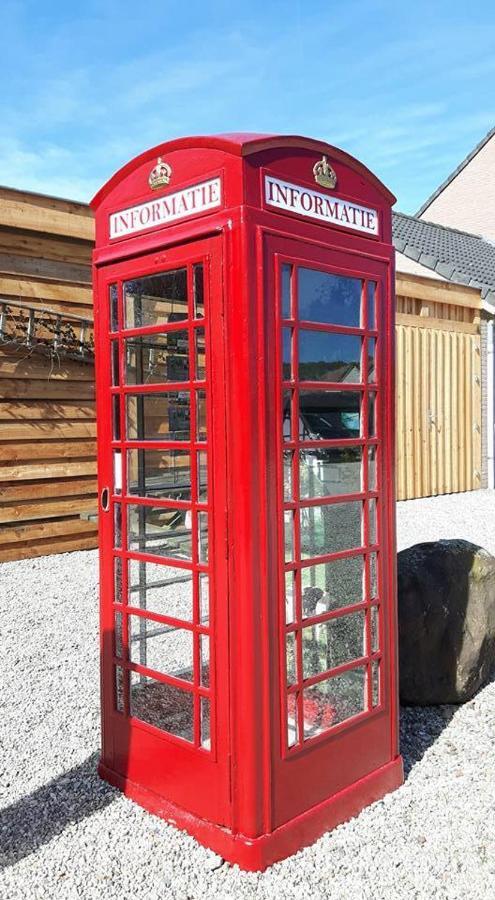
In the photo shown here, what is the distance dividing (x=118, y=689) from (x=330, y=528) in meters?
1.14

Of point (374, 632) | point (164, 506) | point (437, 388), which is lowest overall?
point (374, 632)

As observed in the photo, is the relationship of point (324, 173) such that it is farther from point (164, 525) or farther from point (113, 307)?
point (164, 525)

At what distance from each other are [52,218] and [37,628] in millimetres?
4053

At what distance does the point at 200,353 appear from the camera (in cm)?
265

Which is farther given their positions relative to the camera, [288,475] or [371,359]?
[371,359]

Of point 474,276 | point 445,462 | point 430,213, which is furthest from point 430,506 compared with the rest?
point 430,213

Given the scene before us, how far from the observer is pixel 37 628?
542 centimetres

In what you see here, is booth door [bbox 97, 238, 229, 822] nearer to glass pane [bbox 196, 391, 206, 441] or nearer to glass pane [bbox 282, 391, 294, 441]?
glass pane [bbox 196, 391, 206, 441]

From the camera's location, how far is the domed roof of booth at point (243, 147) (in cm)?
247

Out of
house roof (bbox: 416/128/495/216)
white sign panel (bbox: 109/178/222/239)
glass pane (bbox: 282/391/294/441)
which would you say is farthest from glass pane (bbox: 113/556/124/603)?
house roof (bbox: 416/128/495/216)

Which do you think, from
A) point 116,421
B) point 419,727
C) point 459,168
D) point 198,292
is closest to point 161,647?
point 116,421

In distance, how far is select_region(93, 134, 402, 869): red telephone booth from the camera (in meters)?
2.50

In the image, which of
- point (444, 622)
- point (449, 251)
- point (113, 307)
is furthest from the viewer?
point (449, 251)

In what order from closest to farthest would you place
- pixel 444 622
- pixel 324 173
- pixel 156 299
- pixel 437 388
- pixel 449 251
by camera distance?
pixel 324 173
pixel 156 299
pixel 444 622
pixel 437 388
pixel 449 251
